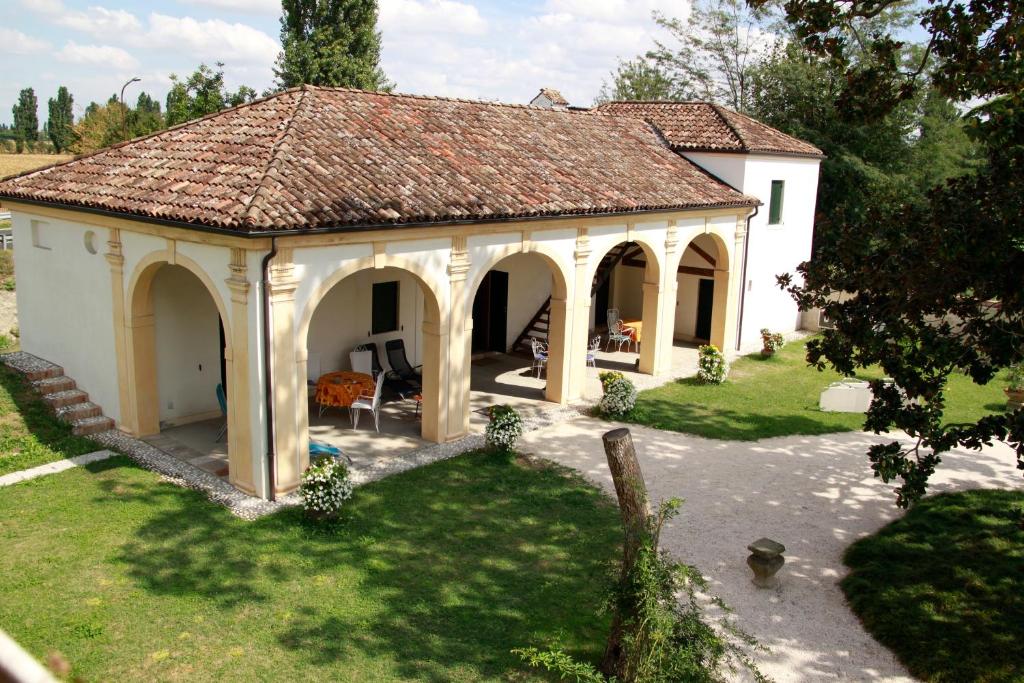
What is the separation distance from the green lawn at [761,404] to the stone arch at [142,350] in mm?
8224

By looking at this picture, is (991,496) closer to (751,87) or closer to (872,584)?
(872,584)

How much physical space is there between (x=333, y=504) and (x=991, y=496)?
922 centimetres

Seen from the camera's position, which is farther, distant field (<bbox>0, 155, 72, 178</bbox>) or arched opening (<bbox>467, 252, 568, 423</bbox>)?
distant field (<bbox>0, 155, 72, 178</bbox>)

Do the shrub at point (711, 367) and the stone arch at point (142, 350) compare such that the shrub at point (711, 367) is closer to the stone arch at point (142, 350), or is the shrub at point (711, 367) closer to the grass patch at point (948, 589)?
the grass patch at point (948, 589)

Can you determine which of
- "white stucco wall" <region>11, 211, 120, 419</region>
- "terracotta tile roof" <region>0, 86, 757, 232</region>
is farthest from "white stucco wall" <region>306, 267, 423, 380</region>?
"white stucco wall" <region>11, 211, 120, 419</region>

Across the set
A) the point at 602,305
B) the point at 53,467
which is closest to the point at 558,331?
the point at 602,305

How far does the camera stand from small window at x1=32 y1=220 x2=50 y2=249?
1446cm

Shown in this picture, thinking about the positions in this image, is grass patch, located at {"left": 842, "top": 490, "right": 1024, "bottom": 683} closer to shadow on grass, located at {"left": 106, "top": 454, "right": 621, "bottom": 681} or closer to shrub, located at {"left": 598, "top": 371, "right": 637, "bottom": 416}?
shadow on grass, located at {"left": 106, "top": 454, "right": 621, "bottom": 681}

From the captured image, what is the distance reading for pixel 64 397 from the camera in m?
14.2

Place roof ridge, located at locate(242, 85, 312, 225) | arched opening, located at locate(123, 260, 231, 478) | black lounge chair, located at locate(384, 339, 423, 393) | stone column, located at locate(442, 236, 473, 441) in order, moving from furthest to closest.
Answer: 1. black lounge chair, located at locate(384, 339, 423, 393)
2. stone column, located at locate(442, 236, 473, 441)
3. arched opening, located at locate(123, 260, 231, 478)
4. roof ridge, located at locate(242, 85, 312, 225)

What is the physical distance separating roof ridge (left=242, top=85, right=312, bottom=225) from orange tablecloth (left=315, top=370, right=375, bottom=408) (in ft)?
13.8

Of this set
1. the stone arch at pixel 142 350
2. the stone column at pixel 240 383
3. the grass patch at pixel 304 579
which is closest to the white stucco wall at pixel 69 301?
the stone arch at pixel 142 350

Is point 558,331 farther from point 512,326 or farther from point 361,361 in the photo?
point 512,326

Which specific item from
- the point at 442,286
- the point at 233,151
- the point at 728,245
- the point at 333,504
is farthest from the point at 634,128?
the point at 333,504
